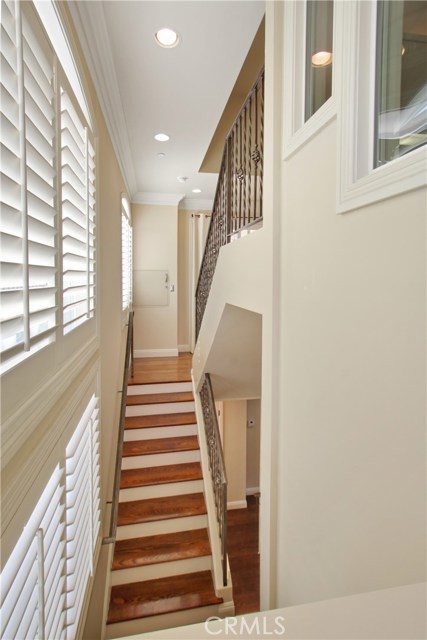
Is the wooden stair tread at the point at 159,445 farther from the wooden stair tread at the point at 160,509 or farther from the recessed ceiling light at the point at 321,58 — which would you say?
the recessed ceiling light at the point at 321,58

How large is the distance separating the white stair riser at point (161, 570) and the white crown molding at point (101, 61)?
396 cm

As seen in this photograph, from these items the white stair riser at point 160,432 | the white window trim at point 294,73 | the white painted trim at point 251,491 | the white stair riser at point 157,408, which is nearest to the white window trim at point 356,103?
the white window trim at point 294,73

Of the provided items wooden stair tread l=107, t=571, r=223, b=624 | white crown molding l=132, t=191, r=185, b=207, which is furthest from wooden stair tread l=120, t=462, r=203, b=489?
white crown molding l=132, t=191, r=185, b=207

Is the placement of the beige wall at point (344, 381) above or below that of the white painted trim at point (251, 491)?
above

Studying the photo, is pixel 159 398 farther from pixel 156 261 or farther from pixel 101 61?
pixel 101 61

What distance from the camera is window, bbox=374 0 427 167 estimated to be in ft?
2.92

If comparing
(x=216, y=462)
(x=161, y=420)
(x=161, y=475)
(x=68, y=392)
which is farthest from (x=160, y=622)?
(x=68, y=392)

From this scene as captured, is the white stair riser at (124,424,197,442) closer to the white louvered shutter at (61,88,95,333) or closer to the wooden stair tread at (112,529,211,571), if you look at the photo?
the wooden stair tread at (112,529,211,571)

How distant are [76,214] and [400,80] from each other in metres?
1.41

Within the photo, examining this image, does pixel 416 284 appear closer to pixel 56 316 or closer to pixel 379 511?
pixel 379 511

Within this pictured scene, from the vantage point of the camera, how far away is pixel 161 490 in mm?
3457

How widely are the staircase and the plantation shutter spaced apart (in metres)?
2.84

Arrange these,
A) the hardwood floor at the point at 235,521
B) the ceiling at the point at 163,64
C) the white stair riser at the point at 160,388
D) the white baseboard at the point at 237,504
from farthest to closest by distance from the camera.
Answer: the white baseboard at the point at 237,504 → the white stair riser at the point at 160,388 → the hardwood floor at the point at 235,521 → the ceiling at the point at 163,64

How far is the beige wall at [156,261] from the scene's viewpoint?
231 inches
